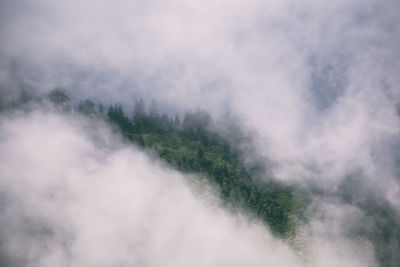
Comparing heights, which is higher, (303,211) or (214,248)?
(303,211)

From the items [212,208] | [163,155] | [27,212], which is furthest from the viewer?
[163,155]

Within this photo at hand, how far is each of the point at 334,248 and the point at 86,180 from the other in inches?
3375

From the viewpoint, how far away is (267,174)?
112 m

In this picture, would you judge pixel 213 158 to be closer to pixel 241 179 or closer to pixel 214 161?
pixel 214 161

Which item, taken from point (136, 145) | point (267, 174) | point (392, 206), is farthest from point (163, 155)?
point (392, 206)

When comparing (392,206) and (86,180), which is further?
(392,206)

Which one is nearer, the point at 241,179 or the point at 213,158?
the point at 241,179

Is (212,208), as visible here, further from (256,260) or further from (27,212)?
(27,212)

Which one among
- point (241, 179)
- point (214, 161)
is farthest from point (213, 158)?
point (241, 179)

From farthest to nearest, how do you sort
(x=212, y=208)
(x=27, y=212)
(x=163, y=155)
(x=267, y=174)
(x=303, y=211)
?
(x=267, y=174) → (x=163, y=155) → (x=303, y=211) → (x=212, y=208) → (x=27, y=212)

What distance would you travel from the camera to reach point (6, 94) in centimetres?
8288

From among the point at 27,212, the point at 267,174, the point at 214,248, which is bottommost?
the point at 27,212

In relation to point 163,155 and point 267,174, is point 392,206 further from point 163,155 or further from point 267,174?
point 163,155

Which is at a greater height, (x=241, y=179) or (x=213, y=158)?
(x=213, y=158)
